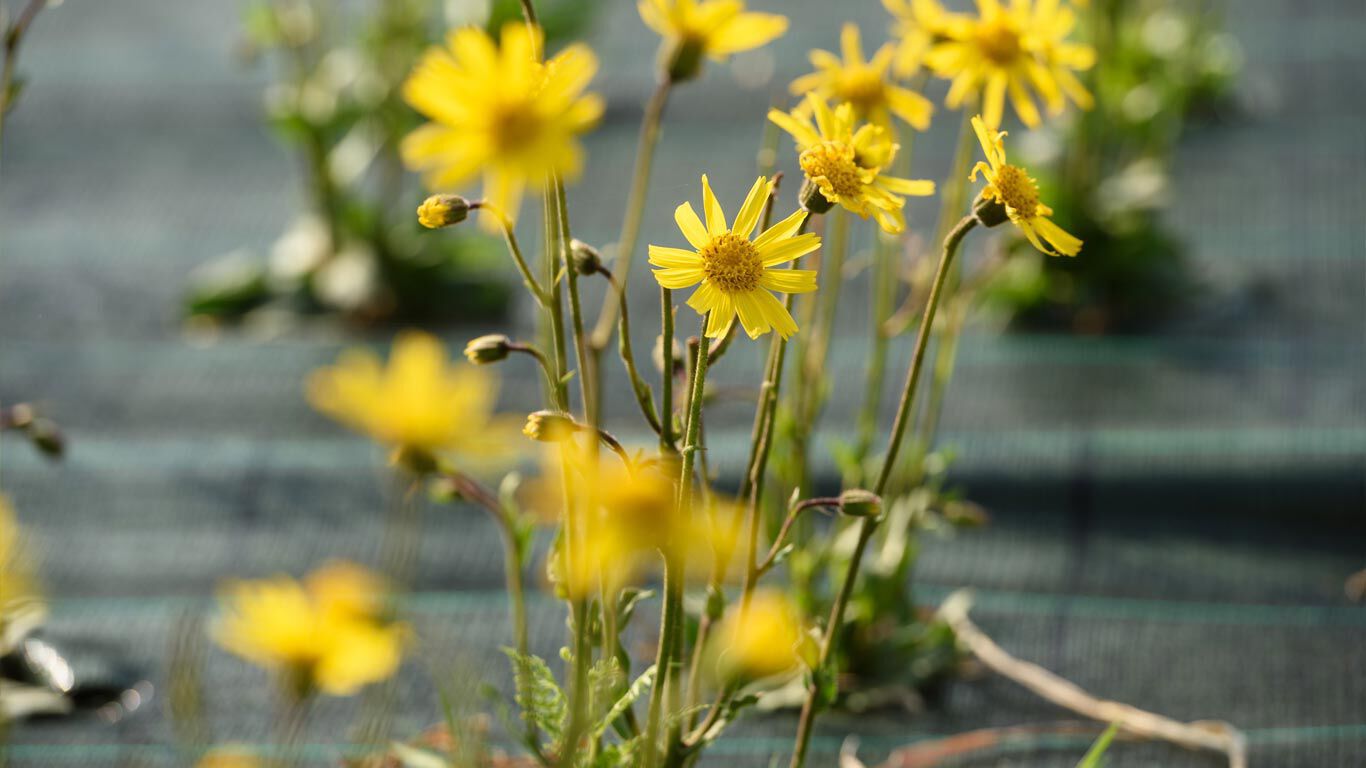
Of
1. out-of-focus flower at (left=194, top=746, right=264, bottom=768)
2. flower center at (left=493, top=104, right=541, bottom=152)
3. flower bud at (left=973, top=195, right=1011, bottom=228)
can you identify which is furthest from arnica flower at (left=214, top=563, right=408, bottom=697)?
flower bud at (left=973, top=195, right=1011, bottom=228)

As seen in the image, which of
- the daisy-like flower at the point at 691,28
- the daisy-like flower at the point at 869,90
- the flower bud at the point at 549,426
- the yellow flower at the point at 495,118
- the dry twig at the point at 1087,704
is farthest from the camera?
the dry twig at the point at 1087,704

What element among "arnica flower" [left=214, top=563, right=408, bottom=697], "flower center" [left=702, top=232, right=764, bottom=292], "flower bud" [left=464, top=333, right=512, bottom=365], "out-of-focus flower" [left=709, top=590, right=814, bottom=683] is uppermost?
"flower center" [left=702, top=232, right=764, bottom=292]

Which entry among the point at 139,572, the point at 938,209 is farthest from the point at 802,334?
the point at 938,209

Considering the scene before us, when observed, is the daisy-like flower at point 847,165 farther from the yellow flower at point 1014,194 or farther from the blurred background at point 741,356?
the blurred background at point 741,356

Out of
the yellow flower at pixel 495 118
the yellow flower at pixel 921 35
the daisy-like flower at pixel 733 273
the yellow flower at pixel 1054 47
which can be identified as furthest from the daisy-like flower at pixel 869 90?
the yellow flower at pixel 495 118

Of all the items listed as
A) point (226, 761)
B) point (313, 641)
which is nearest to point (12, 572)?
point (226, 761)

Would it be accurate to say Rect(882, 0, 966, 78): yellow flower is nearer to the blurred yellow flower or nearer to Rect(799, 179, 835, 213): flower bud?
Rect(799, 179, 835, 213): flower bud
